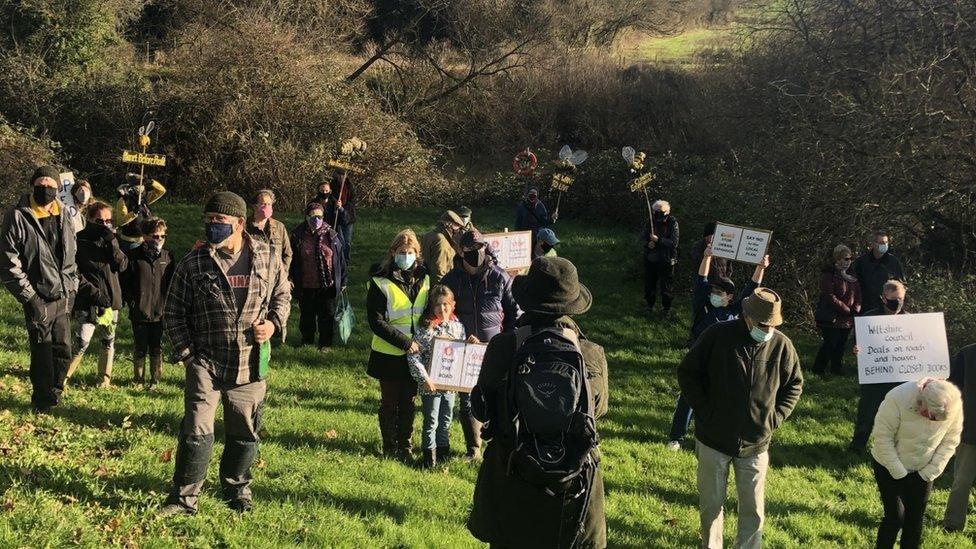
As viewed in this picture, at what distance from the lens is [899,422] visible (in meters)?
5.84

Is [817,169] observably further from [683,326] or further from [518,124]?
[518,124]

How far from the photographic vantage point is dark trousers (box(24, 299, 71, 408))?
22.2 feet

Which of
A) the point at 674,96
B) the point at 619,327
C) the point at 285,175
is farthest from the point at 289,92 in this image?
the point at 674,96

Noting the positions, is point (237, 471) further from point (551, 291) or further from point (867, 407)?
point (867, 407)

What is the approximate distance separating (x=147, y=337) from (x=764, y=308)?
6271mm

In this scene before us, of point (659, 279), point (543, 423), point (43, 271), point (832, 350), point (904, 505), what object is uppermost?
point (659, 279)

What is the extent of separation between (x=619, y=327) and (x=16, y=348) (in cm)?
880

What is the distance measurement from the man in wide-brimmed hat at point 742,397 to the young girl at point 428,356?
2.09 metres

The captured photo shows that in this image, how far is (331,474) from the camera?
21.8 feet

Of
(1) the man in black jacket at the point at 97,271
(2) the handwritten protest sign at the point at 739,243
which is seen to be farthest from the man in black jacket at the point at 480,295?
(2) the handwritten protest sign at the point at 739,243

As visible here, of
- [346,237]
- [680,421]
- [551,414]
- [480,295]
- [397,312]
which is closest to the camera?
[551,414]

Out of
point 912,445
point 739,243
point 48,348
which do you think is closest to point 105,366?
point 48,348

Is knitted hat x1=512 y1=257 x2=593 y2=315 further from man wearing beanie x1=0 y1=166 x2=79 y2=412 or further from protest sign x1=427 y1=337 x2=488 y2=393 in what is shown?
man wearing beanie x1=0 y1=166 x2=79 y2=412

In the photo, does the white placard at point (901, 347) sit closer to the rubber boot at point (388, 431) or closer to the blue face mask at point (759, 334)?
the blue face mask at point (759, 334)
